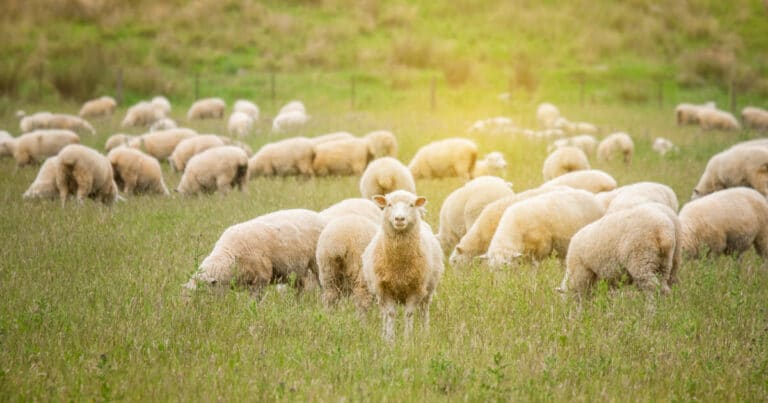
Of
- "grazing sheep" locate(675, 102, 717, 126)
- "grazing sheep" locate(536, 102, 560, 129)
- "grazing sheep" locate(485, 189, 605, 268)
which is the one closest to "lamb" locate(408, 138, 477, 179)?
"grazing sheep" locate(485, 189, 605, 268)

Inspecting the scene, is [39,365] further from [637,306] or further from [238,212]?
[238,212]

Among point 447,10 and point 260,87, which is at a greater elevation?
point 447,10

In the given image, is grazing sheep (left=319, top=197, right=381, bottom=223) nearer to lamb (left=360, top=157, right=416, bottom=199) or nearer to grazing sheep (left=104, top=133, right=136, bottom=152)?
lamb (left=360, top=157, right=416, bottom=199)

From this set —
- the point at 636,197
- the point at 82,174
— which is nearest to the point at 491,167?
the point at 636,197

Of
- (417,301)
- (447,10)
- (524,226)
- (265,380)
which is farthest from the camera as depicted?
(447,10)

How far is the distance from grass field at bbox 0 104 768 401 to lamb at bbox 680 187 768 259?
37cm

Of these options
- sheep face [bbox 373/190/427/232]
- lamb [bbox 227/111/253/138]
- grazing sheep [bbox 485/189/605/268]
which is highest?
sheep face [bbox 373/190/427/232]

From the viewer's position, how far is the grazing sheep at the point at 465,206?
11445 millimetres

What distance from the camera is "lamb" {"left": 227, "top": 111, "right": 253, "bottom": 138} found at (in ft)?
71.4

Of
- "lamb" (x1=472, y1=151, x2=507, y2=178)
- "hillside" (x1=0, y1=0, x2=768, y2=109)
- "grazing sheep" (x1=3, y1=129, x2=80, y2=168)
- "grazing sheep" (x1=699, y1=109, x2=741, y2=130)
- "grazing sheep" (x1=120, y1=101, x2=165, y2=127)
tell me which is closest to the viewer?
"lamb" (x1=472, y1=151, x2=507, y2=178)

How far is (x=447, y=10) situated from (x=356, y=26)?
23.9ft

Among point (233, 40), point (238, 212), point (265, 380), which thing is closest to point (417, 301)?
point (265, 380)

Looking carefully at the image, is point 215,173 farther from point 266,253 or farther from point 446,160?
point 266,253

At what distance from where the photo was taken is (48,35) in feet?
132
